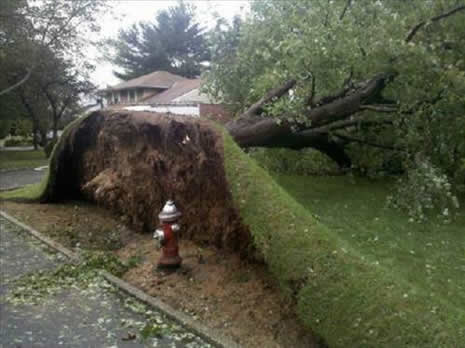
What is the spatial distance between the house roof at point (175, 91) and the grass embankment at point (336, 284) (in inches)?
939

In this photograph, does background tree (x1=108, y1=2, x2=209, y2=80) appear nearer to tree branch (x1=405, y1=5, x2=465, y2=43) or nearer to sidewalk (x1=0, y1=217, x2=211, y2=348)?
tree branch (x1=405, y1=5, x2=465, y2=43)

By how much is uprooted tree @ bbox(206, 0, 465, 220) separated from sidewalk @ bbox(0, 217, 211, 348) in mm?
3904

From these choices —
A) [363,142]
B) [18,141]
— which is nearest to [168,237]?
[363,142]

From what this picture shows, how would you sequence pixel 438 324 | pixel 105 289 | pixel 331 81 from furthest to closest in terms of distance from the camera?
pixel 331 81 → pixel 105 289 → pixel 438 324

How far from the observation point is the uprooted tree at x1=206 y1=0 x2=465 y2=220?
254 inches

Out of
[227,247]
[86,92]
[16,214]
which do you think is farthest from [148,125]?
[86,92]

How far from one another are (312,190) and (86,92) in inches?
901

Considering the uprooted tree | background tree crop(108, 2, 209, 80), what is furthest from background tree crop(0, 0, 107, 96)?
background tree crop(108, 2, 209, 80)

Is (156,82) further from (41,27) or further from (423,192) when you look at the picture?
(423,192)

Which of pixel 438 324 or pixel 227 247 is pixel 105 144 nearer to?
pixel 227 247

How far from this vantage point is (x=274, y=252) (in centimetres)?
353

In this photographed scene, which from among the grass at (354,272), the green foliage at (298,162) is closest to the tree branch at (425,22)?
the grass at (354,272)

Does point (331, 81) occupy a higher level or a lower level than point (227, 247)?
higher

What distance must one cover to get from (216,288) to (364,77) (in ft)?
15.6
